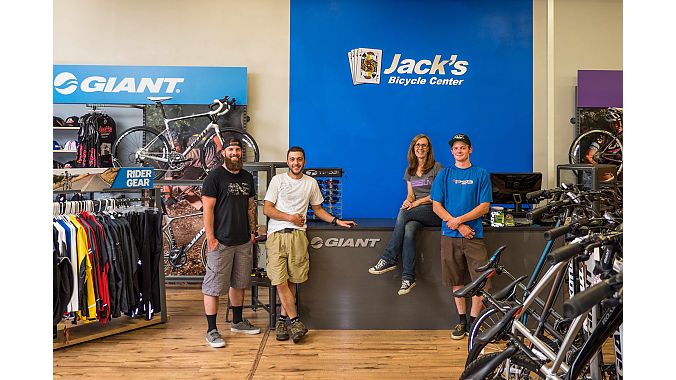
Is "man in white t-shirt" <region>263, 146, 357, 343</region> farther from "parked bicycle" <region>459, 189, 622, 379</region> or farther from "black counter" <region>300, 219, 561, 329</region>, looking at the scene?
"parked bicycle" <region>459, 189, 622, 379</region>

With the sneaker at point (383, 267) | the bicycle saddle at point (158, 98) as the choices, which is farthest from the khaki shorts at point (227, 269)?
the bicycle saddle at point (158, 98)

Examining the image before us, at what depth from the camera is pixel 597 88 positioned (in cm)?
740

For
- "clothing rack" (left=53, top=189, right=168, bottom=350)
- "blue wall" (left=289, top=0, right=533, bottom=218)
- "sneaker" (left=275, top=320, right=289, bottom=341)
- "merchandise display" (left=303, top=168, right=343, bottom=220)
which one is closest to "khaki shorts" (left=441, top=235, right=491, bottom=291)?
"merchandise display" (left=303, top=168, right=343, bottom=220)

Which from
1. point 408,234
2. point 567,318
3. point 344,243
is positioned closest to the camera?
point 567,318

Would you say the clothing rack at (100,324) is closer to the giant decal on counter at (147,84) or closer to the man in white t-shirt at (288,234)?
the man in white t-shirt at (288,234)

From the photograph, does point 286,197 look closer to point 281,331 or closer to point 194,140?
point 281,331

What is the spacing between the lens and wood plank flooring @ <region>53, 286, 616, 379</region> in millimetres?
4340

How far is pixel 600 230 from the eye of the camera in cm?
258

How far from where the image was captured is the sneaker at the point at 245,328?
537 cm

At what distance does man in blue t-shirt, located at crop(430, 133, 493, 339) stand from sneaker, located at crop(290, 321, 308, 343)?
1319 millimetres

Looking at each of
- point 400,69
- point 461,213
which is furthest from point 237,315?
point 400,69

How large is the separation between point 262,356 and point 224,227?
1.13m

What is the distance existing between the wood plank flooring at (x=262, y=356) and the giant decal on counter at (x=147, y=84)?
9.82 feet
